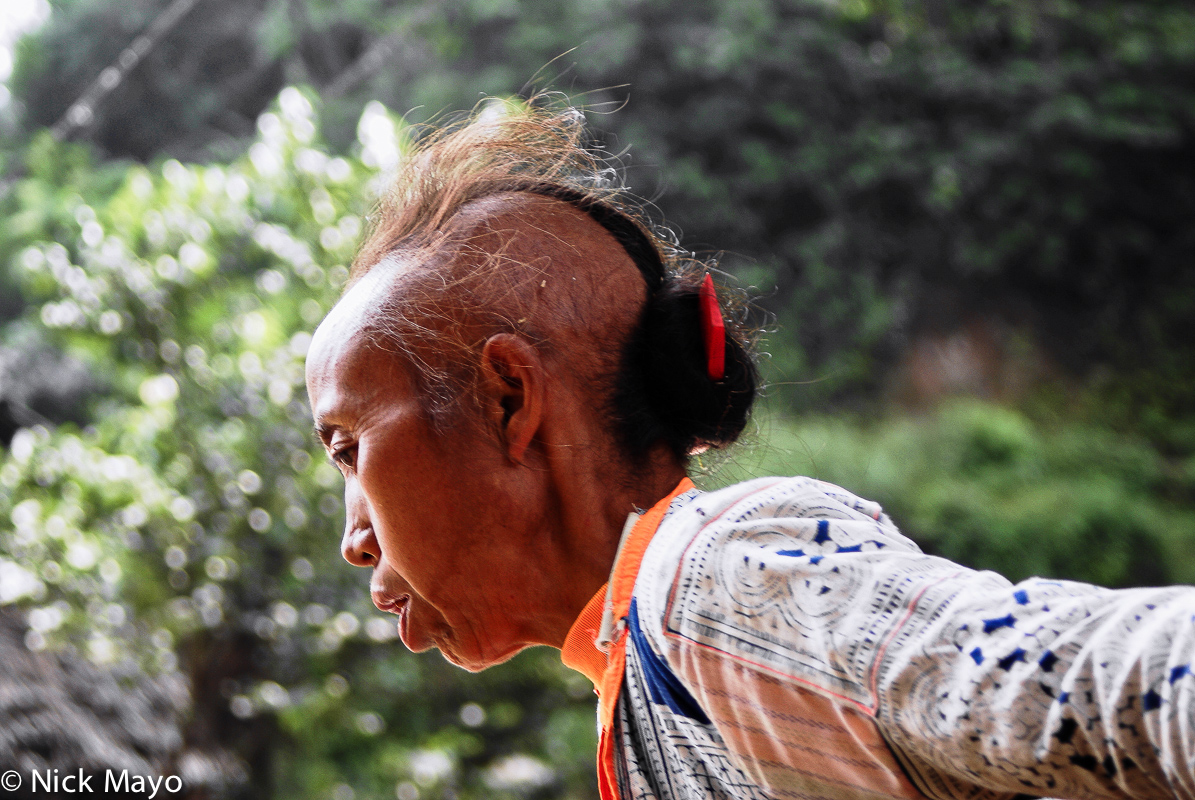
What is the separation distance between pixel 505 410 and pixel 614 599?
0.18 m

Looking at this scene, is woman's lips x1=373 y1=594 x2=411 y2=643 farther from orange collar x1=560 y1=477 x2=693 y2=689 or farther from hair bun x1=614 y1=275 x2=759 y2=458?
hair bun x1=614 y1=275 x2=759 y2=458

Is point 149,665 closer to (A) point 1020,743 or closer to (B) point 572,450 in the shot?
(B) point 572,450

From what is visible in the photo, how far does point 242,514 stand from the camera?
294 centimetres

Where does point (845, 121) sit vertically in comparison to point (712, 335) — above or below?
below

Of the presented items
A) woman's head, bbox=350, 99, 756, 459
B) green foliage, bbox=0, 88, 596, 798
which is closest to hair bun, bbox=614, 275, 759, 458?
woman's head, bbox=350, 99, 756, 459

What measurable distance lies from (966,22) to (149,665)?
7.30m

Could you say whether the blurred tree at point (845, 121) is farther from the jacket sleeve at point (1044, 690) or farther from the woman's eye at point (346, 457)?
the jacket sleeve at point (1044, 690)

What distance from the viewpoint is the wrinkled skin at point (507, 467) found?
790 millimetres

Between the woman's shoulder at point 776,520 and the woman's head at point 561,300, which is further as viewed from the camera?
the woman's head at point 561,300

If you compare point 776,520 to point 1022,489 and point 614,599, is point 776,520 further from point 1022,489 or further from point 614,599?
point 1022,489

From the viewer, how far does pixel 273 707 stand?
2.89 m

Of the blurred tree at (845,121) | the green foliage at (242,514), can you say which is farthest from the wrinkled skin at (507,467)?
the blurred tree at (845,121)

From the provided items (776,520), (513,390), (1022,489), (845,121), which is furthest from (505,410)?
(845,121)

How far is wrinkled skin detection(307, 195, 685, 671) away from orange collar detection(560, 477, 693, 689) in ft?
0.06
